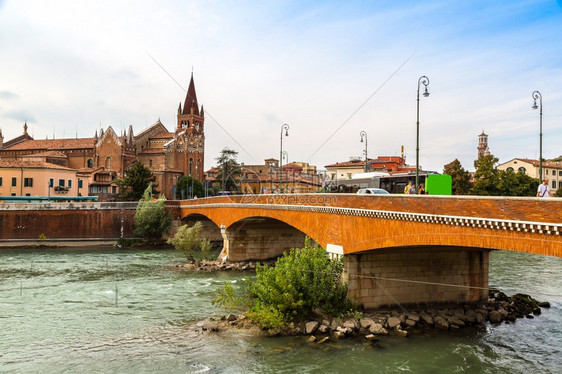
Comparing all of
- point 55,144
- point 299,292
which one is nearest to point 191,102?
point 55,144

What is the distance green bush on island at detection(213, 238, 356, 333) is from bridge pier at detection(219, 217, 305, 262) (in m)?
15.4

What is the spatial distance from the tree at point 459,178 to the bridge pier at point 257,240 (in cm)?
2027

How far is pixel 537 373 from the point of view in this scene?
564 inches

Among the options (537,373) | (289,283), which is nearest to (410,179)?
(289,283)

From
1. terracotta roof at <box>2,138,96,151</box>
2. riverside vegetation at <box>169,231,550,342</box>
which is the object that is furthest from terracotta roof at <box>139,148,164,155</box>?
riverside vegetation at <box>169,231,550,342</box>

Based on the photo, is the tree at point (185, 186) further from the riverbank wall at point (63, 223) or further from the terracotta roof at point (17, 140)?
the terracotta roof at point (17, 140)

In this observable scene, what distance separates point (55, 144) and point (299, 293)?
81470 millimetres

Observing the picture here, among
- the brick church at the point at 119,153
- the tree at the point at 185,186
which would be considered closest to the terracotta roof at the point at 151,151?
the brick church at the point at 119,153

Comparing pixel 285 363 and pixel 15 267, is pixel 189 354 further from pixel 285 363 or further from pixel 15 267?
pixel 15 267

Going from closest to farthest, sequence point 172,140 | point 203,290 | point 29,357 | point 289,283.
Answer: point 29,357 → point 289,283 → point 203,290 → point 172,140

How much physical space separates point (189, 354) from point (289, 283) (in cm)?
458

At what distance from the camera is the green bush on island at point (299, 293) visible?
1798 centimetres

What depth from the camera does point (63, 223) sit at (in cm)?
4972

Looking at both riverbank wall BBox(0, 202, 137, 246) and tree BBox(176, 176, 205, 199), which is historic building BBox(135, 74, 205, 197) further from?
riverbank wall BBox(0, 202, 137, 246)
